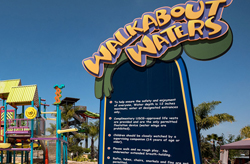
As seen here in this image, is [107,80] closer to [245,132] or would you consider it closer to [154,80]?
[154,80]

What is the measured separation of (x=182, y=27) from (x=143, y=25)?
1253mm

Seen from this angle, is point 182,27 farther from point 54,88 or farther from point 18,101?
point 18,101

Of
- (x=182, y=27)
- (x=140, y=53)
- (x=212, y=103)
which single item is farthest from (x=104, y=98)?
(x=212, y=103)

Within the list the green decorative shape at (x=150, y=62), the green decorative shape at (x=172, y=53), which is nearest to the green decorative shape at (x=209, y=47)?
the green decorative shape at (x=172, y=53)

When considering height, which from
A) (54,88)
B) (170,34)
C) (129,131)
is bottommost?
(129,131)

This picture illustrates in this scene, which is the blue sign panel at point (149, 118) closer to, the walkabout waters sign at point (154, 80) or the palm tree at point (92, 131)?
the walkabout waters sign at point (154, 80)

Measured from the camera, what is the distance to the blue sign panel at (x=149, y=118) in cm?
685

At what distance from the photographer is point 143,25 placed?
25.9 feet

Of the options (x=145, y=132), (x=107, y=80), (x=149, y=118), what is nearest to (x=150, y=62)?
(x=107, y=80)

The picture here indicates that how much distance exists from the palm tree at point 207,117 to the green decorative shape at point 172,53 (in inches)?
658

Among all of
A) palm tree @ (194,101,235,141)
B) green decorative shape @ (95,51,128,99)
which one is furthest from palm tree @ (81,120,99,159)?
green decorative shape @ (95,51,128,99)

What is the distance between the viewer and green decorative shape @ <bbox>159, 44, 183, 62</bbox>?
732cm

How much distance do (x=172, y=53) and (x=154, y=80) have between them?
951 mm

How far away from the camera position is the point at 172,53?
24.3 feet
